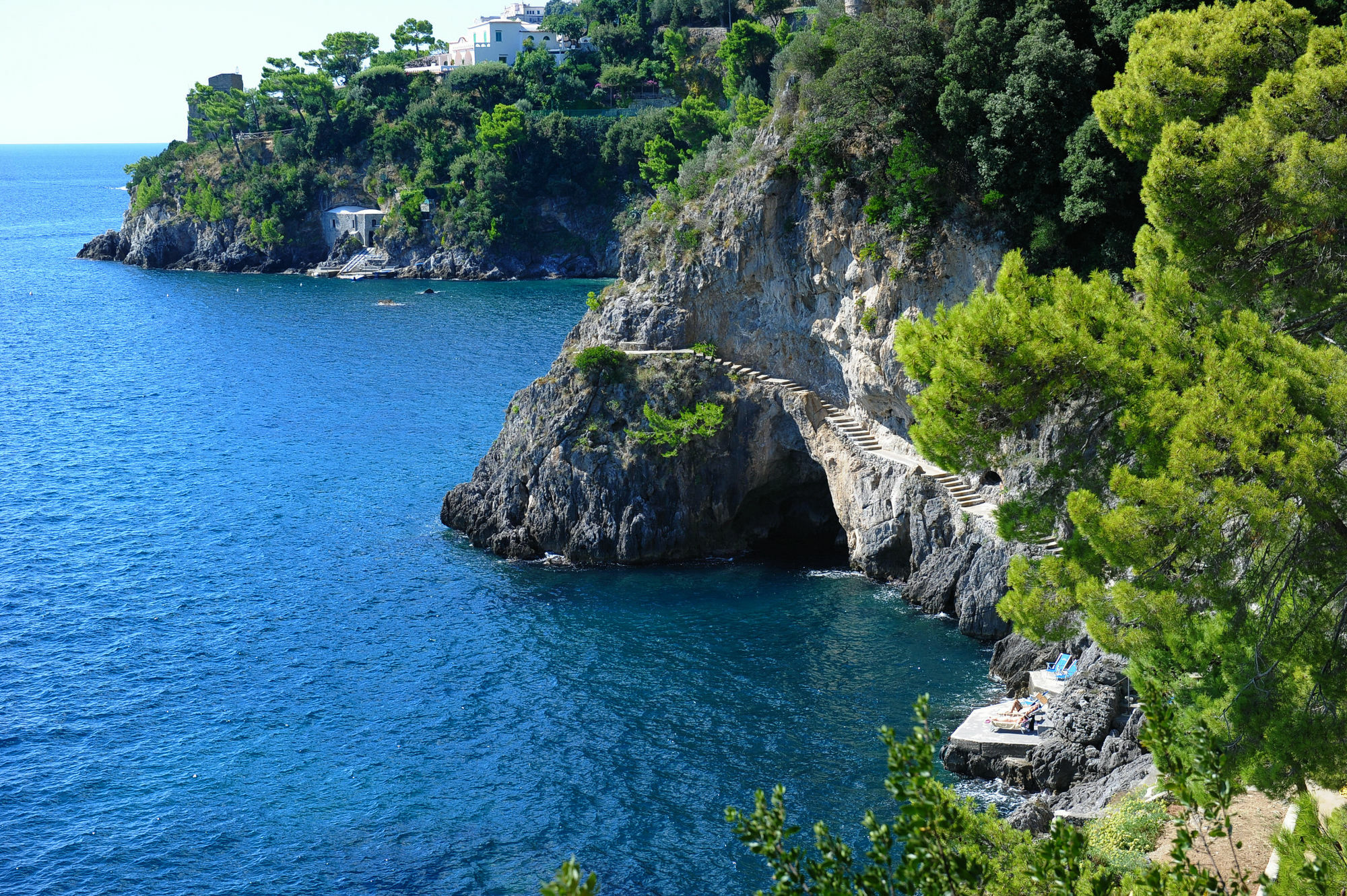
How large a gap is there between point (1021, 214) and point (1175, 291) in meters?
21.8

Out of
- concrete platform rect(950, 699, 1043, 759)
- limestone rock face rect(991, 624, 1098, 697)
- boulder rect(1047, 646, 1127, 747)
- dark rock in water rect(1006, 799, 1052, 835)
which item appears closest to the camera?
dark rock in water rect(1006, 799, 1052, 835)

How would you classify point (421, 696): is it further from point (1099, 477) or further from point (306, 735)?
point (1099, 477)

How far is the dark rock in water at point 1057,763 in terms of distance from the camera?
3045cm

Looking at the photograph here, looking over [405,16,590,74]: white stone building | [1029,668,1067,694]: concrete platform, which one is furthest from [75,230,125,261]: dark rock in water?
[1029,668,1067,694]: concrete platform

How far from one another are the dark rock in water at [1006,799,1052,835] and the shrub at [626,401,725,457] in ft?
79.7

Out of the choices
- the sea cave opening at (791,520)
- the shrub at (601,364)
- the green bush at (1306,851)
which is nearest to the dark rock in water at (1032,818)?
the green bush at (1306,851)

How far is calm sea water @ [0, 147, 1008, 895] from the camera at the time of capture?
2962 centimetres

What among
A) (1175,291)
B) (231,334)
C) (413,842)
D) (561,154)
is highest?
(561,154)

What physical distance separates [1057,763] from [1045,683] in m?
4.06

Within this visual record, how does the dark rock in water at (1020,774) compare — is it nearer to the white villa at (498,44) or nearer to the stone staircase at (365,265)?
the stone staircase at (365,265)

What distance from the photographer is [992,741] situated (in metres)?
31.7

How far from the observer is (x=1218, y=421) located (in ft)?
59.5

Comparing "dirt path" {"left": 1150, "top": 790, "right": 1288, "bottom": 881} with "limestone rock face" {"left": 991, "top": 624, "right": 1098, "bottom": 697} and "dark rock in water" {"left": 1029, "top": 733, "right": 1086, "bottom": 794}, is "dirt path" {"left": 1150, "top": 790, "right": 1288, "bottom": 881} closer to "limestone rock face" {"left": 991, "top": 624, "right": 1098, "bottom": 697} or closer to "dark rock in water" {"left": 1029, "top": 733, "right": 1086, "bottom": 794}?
"dark rock in water" {"left": 1029, "top": 733, "right": 1086, "bottom": 794}

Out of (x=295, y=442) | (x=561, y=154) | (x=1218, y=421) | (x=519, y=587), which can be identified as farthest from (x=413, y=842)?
(x=561, y=154)
